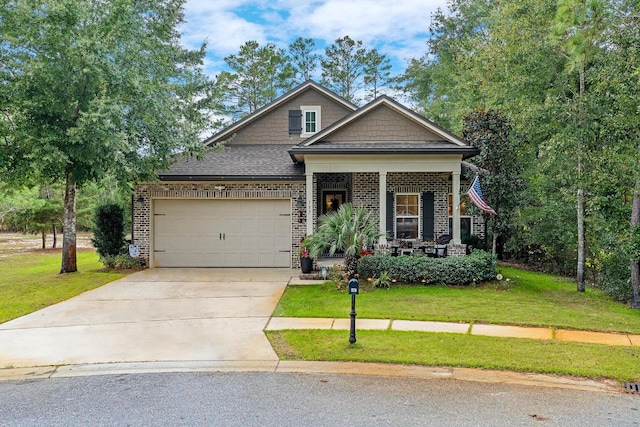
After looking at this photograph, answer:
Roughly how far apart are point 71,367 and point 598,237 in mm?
11468

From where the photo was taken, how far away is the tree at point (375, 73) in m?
35.2

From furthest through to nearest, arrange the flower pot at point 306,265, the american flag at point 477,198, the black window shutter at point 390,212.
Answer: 1. the black window shutter at point 390,212
2. the flower pot at point 306,265
3. the american flag at point 477,198

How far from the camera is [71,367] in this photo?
5.67 metres

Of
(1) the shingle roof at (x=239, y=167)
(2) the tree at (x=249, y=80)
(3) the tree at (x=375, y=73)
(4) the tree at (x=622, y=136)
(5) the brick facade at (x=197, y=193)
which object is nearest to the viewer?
(4) the tree at (x=622, y=136)

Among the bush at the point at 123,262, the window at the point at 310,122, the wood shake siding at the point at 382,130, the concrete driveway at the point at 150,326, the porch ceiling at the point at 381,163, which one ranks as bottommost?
the concrete driveway at the point at 150,326

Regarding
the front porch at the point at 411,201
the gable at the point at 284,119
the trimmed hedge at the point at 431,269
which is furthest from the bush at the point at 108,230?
the trimmed hedge at the point at 431,269

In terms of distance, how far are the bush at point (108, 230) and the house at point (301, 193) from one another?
872 millimetres

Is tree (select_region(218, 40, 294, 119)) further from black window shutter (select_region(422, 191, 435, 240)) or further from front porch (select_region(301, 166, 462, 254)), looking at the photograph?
black window shutter (select_region(422, 191, 435, 240))

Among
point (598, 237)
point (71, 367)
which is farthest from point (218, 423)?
point (598, 237)

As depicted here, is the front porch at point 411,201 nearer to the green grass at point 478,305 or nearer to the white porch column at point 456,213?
the white porch column at point 456,213

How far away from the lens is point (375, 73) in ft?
116

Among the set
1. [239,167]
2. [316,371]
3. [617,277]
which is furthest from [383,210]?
[316,371]

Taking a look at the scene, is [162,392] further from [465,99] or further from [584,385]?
[465,99]

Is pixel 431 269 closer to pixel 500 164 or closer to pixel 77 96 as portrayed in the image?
pixel 500 164
